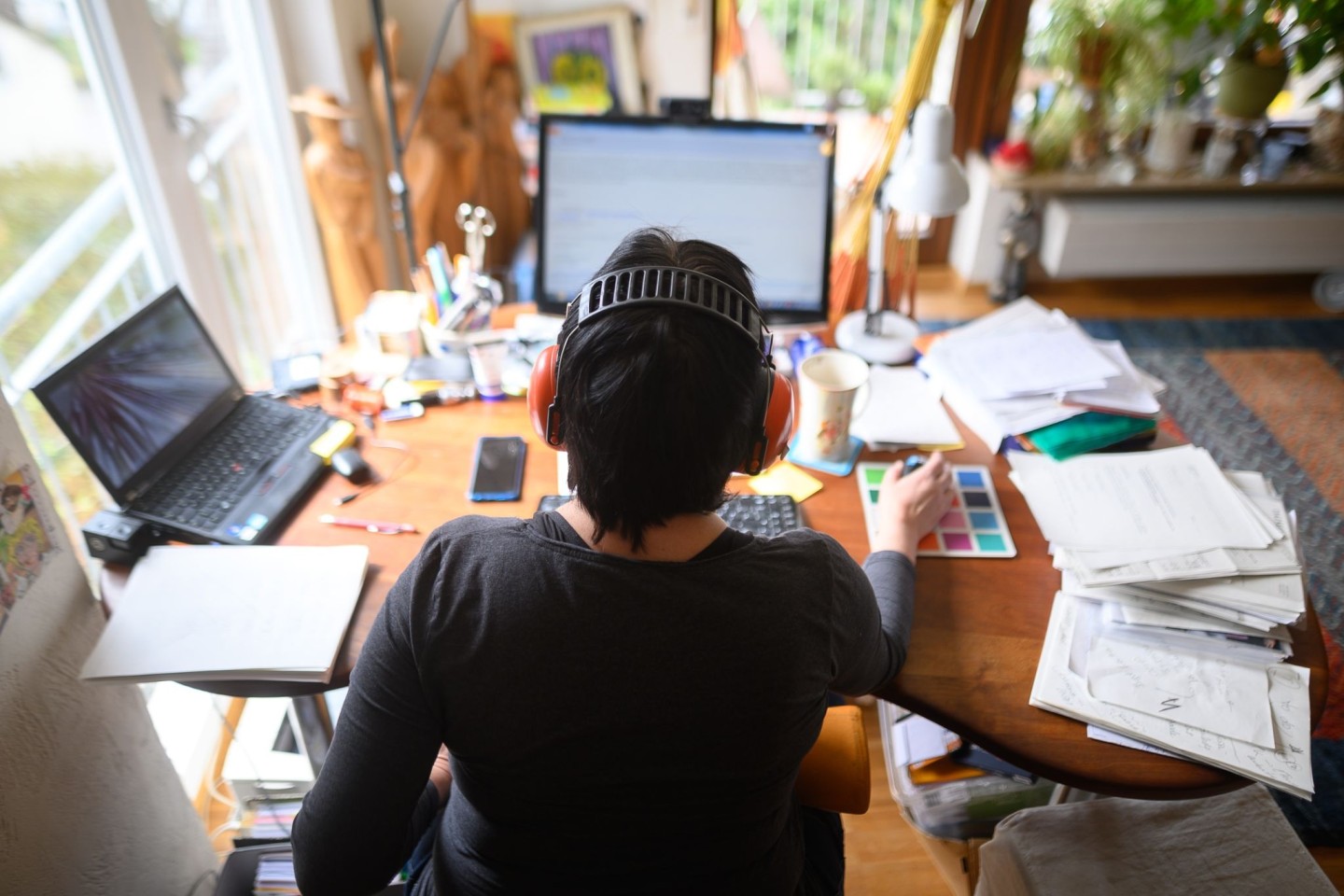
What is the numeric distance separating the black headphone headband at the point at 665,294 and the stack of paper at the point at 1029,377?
765mm

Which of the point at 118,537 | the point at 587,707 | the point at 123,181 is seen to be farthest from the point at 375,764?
the point at 123,181

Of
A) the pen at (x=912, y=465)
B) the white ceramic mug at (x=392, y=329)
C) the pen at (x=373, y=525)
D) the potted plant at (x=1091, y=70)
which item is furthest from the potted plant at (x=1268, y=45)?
the pen at (x=373, y=525)

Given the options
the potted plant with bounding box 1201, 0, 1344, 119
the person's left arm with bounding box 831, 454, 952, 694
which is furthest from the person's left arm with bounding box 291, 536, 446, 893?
the potted plant with bounding box 1201, 0, 1344, 119

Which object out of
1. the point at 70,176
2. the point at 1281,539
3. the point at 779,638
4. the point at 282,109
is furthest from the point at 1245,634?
the point at 282,109

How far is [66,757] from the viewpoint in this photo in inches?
42.7

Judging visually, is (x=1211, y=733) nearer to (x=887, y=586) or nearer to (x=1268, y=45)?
(x=887, y=586)

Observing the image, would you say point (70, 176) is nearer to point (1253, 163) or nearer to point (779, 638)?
point (779, 638)

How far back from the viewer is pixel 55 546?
3.52 feet

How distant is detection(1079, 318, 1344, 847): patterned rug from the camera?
80.4 inches

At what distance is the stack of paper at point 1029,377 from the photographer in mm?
1372

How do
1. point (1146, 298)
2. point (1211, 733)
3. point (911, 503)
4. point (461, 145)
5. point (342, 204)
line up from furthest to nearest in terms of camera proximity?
1. point (1146, 298)
2. point (461, 145)
3. point (342, 204)
4. point (911, 503)
5. point (1211, 733)

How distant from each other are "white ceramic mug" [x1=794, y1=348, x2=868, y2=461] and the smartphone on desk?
439 mm

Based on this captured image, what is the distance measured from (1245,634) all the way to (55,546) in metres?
1.45

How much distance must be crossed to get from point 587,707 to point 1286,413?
119 inches
